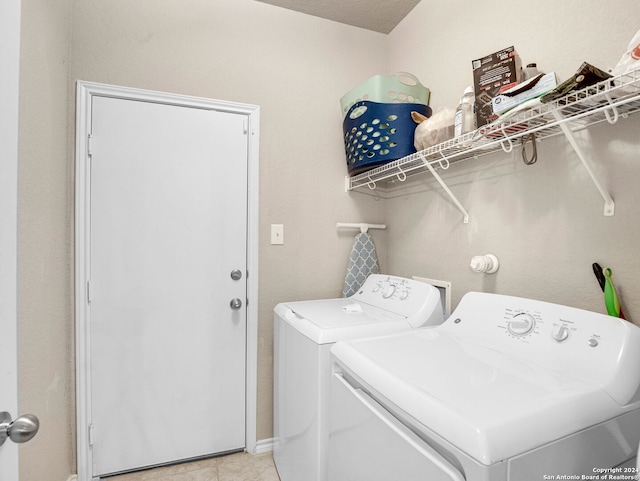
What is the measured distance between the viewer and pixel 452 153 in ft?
4.99

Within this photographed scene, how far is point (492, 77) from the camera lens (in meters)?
1.25

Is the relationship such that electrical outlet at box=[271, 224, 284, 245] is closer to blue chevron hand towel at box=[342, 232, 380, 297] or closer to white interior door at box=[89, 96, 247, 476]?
white interior door at box=[89, 96, 247, 476]

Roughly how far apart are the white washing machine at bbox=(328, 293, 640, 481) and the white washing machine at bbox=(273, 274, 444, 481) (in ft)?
A: 0.40

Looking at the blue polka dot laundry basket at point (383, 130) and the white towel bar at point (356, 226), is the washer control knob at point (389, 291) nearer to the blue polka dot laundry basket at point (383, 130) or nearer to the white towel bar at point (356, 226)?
the white towel bar at point (356, 226)

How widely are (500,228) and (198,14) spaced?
6.36 ft

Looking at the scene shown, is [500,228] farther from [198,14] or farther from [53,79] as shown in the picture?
[53,79]

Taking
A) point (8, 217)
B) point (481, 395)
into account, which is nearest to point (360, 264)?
point (481, 395)

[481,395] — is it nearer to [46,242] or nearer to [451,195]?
[451,195]

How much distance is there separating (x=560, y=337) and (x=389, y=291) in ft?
2.67

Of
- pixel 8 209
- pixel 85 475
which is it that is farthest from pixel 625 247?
pixel 85 475

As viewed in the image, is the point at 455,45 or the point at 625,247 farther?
the point at 455,45

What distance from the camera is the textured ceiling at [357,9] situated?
196cm

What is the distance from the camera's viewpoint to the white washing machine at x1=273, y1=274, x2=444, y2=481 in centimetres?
128

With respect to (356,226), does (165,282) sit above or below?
below
